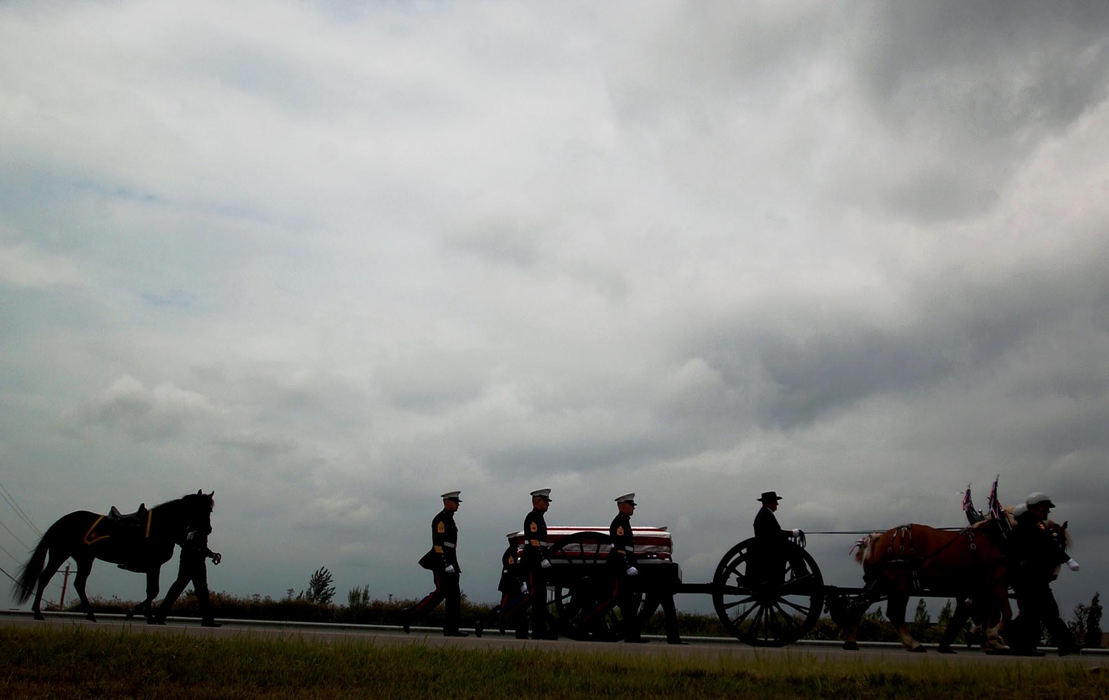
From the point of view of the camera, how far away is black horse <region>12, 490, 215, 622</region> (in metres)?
15.0

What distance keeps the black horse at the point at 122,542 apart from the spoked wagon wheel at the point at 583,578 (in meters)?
5.47

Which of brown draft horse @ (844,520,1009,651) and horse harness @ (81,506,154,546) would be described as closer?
brown draft horse @ (844,520,1009,651)

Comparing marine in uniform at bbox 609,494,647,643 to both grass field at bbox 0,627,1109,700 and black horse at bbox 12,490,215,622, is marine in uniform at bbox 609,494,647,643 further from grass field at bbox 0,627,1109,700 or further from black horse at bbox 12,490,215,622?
black horse at bbox 12,490,215,622

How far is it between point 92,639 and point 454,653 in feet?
12.3

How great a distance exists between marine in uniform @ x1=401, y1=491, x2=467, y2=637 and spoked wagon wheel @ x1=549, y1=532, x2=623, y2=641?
1.43m

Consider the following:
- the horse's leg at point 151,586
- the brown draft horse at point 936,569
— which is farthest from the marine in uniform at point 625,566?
the horse's leg at point 151,586

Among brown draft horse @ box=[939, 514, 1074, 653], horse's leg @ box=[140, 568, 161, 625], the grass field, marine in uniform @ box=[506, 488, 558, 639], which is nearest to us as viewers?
the grass field

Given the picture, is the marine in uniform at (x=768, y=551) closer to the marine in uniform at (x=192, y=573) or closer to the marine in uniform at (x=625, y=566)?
the marine in uniform at (x=625, y=566)

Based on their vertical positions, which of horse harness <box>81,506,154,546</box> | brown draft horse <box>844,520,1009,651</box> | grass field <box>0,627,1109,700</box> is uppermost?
A: horse harness <box>81,506,154,546</box>

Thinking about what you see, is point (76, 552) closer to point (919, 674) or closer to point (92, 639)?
point (92, 639)

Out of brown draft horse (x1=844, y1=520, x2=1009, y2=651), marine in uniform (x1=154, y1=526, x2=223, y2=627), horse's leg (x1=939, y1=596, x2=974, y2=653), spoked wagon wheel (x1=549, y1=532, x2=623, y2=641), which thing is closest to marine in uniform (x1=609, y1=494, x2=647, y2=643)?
spoked wagon wheel (x1=549, y1=532, x2=623, y2=641)

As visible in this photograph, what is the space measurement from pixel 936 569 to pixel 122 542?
11915 millimetres

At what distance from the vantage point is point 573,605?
14.3 m

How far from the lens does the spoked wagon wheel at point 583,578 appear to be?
14.1 m
